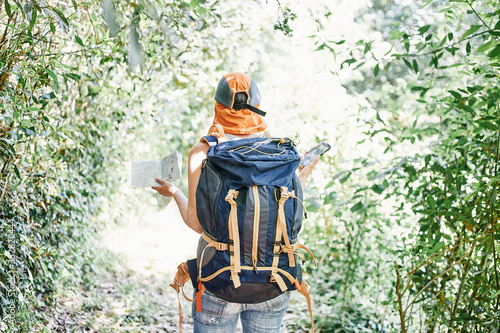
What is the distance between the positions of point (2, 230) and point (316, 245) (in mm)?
3671

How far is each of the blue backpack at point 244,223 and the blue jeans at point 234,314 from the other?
5cm

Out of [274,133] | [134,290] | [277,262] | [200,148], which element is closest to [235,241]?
[277,262]

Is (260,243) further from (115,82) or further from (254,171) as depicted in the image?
(115,82)

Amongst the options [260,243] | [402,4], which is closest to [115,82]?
[260,243]

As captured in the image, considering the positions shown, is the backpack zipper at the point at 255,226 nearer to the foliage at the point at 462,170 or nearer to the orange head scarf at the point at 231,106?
the orange head scarf at the point at 231,106

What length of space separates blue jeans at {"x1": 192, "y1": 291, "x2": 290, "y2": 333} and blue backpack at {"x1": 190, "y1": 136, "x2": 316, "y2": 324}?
0.05 metres

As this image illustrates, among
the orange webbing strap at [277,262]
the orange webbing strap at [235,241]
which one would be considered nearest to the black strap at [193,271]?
the orange webbing strap at [235,241]

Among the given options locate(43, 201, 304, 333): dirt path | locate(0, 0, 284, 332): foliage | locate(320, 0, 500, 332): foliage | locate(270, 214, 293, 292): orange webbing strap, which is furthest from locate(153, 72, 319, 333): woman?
locate(43, 201, 304, 333): dirt path

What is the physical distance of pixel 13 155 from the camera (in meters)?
2.46

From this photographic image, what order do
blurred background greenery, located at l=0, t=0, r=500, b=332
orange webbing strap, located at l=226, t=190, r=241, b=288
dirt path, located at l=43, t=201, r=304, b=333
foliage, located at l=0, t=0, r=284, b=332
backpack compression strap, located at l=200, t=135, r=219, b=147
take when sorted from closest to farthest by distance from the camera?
orange webbing strap, located at l=226, t=190, r=241, b=288
backpack compression strap, located at l=200, t=135, r=219, b=147
foliage, located at l=0, t=0, r=284, b=332
blurred background greenery, located at l=0, t=0, r=500, b=332
dirt path, located at l=43, t=201, r=304, b=333

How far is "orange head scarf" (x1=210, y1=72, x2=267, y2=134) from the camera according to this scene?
6.11 ft

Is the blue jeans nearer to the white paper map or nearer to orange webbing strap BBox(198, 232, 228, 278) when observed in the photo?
orange webbing strap BBox(198, 232, 228, 278)

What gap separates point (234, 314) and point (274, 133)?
511 centimetres

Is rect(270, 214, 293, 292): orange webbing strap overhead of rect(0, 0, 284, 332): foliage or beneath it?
beneath
